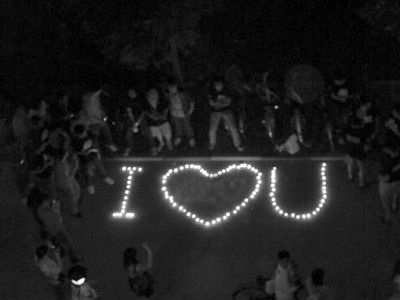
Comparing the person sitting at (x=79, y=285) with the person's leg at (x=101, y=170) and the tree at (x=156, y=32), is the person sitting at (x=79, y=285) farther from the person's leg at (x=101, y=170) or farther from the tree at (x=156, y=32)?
the tree at (x=156, y=32)

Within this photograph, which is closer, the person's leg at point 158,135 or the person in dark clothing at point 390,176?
the person in dark clothing at point 390,176

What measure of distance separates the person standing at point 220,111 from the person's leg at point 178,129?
0.72m

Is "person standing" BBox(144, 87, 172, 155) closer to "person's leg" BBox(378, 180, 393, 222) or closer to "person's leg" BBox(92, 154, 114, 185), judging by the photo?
"person's leg" BBox(92, 154, 114, 185)

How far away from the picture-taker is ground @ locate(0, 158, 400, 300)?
1152cm

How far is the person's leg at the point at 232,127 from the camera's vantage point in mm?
15227

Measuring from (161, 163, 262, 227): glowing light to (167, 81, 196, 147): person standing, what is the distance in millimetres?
1134

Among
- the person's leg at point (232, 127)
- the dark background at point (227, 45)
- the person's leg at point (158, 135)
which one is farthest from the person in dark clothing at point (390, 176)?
the dark background at point (227, 45)

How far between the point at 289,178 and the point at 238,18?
4.87 meters

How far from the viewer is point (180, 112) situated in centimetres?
1551

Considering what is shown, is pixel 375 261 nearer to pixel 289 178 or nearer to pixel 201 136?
pixel 289 178

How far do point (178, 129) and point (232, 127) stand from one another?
1197 millimetres

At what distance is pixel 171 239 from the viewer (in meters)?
12.8

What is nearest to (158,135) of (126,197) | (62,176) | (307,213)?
(126,197)

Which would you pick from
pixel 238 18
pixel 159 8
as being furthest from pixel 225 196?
pixel 238 18
